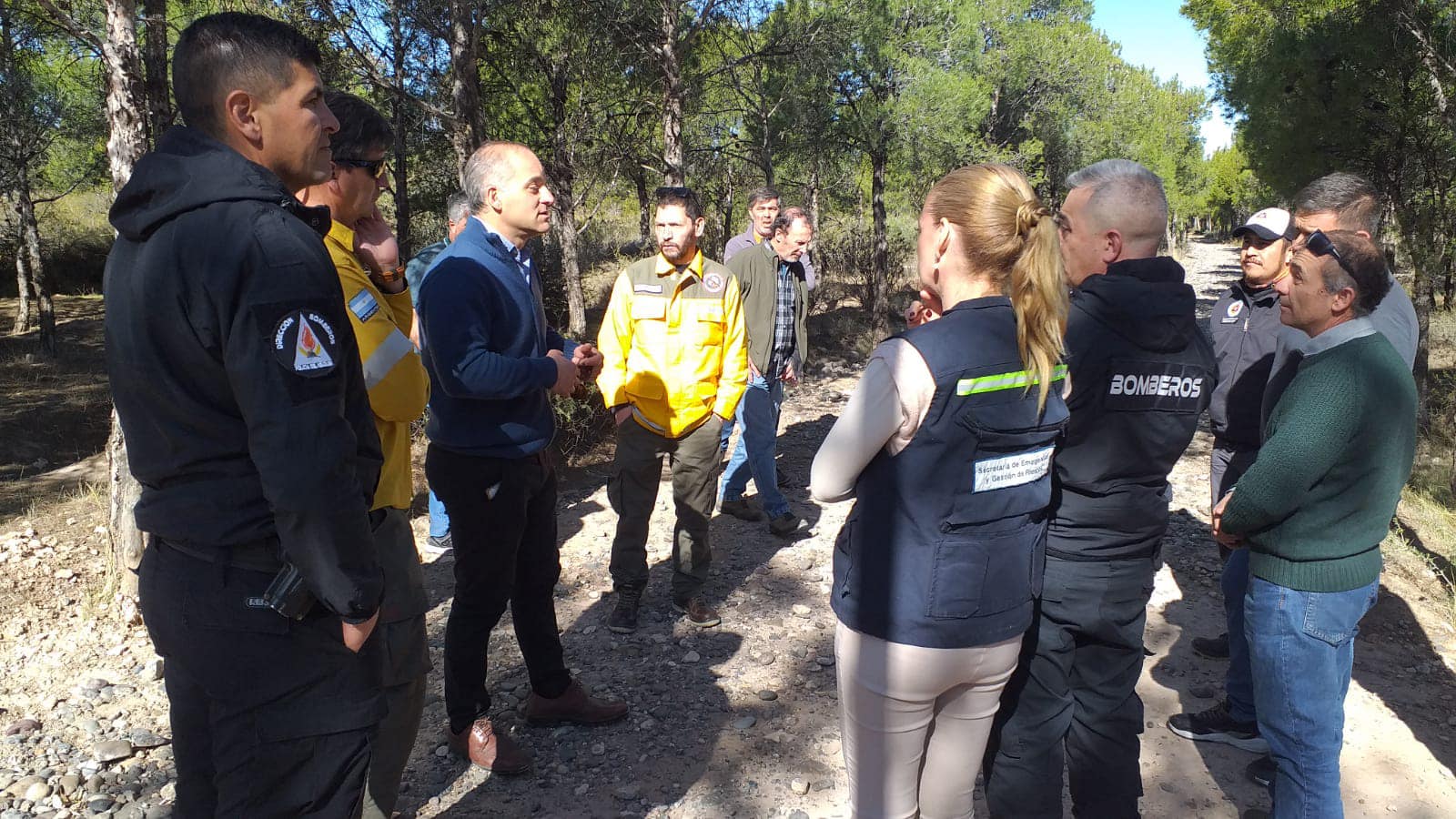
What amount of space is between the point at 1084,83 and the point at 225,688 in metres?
24.4

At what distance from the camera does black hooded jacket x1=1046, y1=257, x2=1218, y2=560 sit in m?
2.20

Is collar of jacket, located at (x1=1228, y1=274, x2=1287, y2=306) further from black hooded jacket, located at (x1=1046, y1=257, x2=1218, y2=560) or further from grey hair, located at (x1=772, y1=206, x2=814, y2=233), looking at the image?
grey hair, located at (x1=772, y1=206, x2=814, y2=233)

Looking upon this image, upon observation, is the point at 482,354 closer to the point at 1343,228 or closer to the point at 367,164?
the point at 367,164

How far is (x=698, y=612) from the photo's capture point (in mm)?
4191

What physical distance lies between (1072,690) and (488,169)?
7.94 feet

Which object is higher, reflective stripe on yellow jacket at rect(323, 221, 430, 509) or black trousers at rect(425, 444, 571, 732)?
reflective stripe on yellow jacket at rect(323, 221, 430, 509)

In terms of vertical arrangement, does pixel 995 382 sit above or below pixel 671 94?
below

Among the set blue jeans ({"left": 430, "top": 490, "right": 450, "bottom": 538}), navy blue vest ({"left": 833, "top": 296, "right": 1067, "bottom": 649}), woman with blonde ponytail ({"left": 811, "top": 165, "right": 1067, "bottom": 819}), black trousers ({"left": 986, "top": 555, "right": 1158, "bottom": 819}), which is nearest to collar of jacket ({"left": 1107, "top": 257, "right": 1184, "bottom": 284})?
woman with blonde ponytail ({"left": 811, "top": 165, "right": 1067, "bottom": 819})

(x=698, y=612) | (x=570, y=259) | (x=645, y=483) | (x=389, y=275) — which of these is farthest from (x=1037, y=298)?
(x=570, y=259)

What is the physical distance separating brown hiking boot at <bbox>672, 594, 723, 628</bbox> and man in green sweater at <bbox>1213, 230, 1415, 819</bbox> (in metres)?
2.44

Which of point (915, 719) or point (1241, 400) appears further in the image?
point (1241, 400)

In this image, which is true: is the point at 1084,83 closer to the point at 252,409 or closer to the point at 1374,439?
the point at 1374,439

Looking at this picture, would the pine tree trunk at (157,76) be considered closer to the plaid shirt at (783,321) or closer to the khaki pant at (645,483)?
the khaki pant at (645,483)

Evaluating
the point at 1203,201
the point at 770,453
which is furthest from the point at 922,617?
the point at 1203,201
